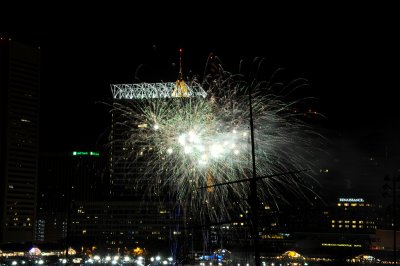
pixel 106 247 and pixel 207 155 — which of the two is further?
pixel 106 247

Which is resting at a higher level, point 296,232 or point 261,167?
point 261,167

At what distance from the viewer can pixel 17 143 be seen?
158750 millimetres

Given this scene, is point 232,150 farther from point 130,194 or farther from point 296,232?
point 130,194

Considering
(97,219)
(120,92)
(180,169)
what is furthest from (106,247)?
(180,169)

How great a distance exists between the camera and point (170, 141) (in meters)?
34.2

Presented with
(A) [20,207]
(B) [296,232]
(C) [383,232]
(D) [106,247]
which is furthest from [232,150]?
(A) [20,207]

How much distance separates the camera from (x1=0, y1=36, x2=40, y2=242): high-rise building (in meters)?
152

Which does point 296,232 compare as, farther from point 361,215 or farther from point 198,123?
point 198,123

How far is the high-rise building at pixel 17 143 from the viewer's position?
500 feet

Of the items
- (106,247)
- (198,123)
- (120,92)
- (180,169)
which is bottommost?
(106,247)

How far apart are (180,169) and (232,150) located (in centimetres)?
397

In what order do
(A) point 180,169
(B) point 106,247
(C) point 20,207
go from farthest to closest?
(C) point 20,207 → (B) point 106,247 → (A) point 180,169

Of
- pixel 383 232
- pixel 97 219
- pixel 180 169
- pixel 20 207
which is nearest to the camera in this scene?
pixel 180 169

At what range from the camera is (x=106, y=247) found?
124625 mm
